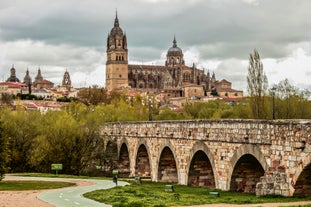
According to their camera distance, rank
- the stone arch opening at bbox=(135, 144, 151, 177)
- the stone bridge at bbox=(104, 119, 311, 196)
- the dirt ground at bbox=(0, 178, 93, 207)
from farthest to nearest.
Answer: the stone arch opening at bbox=(135, 144, 151, 177), the dirt ground at bbox=(0, 178, 93, 207), the stone bridge at bbox=(104, 119, 311, 196)

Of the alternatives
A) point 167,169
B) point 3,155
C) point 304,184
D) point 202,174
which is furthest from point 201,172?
point 3,155

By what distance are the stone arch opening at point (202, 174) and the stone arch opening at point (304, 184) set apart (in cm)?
1085

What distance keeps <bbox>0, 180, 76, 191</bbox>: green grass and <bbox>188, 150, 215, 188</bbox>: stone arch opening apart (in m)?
7.18

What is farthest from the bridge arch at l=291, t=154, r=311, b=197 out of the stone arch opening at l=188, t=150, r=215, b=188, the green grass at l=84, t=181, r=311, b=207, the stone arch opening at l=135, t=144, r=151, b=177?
the stone arch opening at l=135, t=144, r=151, b=177

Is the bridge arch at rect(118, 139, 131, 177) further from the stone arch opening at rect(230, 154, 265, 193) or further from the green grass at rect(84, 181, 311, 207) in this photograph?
the stone arch opening at rect(230, 154, 265, 193)

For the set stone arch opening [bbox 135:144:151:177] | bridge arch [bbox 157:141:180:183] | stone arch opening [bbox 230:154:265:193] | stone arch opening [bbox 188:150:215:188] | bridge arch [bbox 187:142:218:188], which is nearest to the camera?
stone arch opening [bbox 230:154:265:193]

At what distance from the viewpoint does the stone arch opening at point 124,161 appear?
4830cm

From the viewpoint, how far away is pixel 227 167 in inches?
1000

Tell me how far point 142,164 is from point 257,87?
11626 mm

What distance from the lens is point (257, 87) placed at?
46250 millimetres

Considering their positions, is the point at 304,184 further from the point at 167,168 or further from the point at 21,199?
the point at 167,168

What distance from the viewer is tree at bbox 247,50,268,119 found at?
148 feet

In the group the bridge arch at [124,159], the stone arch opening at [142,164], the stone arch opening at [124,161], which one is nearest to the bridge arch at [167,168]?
the stone arch opening at [142,164]

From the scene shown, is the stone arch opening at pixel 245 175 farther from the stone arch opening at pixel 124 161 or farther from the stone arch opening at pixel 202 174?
the stone arch opening at pixel 124 161
